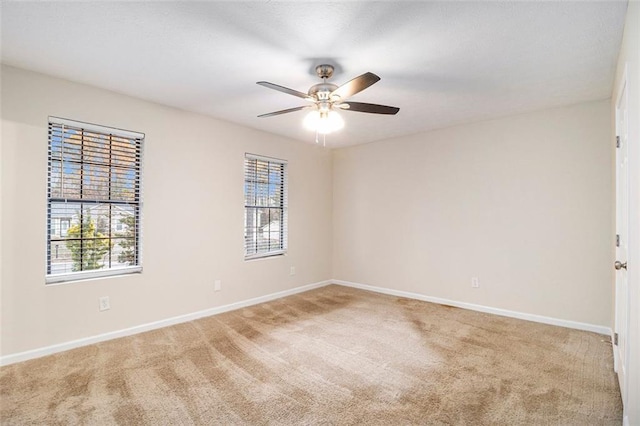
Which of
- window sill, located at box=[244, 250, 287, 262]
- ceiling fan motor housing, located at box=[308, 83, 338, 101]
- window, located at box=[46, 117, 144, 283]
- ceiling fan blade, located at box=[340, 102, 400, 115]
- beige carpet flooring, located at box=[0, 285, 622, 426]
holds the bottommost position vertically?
beige carpet flooring, located at box=[0, 285, 622, 426]

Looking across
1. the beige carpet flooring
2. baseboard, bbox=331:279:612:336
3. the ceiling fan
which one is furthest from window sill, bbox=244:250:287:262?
the ceiling fan

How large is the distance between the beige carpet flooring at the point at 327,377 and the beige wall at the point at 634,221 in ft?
1.76

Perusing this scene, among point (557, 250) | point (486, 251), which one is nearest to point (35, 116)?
point (486, 251)

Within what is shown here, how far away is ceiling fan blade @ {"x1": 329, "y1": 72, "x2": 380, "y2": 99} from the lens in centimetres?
209

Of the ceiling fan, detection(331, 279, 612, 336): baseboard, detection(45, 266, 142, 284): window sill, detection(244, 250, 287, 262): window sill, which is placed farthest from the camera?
detection(244, 250, 287, 262): window sill

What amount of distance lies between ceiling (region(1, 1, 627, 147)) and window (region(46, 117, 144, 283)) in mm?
532

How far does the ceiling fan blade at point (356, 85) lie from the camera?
209cm

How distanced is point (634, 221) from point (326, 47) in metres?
2.11

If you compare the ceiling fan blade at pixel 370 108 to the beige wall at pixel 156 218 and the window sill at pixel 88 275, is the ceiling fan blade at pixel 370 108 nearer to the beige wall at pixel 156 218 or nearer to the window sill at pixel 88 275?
the beige wall at pixel 156 218

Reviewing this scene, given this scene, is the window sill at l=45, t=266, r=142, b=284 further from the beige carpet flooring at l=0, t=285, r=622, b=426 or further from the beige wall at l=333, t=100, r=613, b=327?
the beige wall at l=333, t=100, r=613, b=327

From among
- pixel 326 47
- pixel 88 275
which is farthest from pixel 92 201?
pixel 326 47

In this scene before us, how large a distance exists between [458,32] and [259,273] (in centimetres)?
364

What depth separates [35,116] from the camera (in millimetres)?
2727

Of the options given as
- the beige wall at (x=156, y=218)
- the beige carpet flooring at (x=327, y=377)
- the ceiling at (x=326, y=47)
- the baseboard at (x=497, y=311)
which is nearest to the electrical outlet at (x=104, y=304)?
the beige wall at (x=156, y=218)
